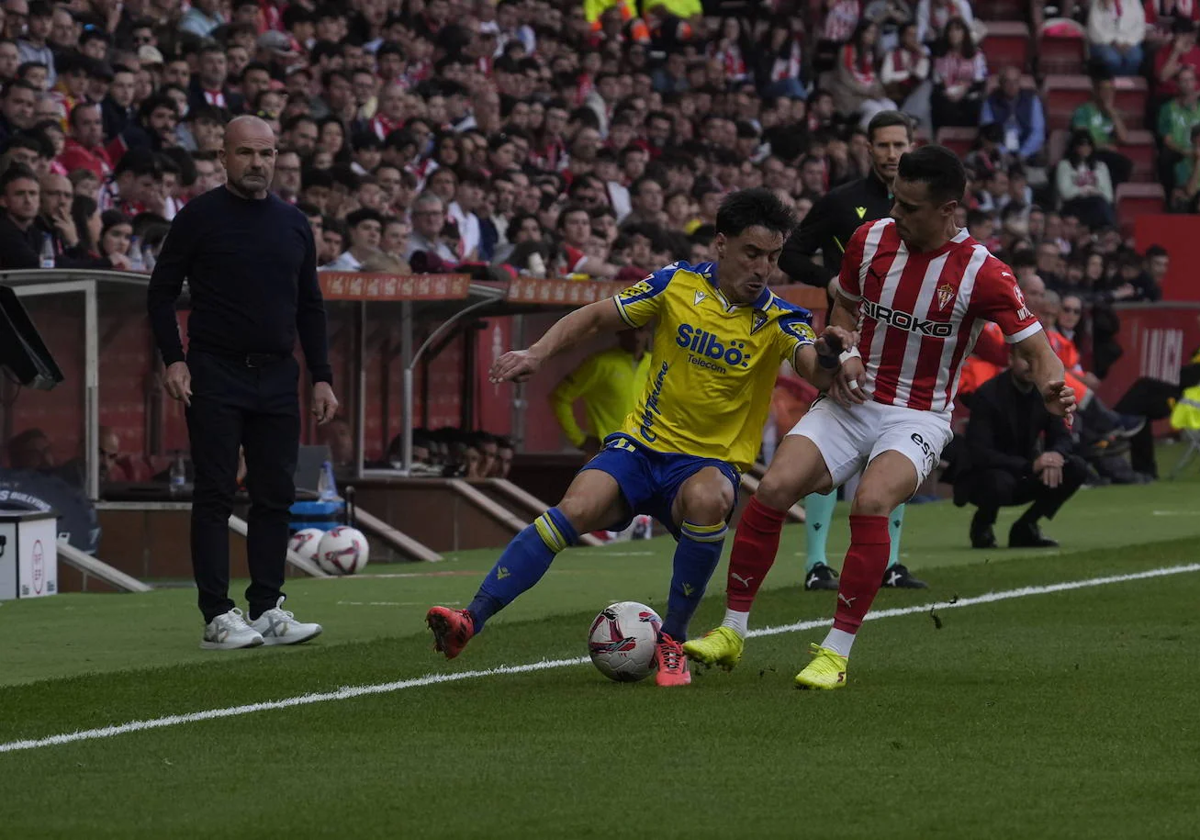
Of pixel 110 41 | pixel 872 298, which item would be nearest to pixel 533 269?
pixel 110 41

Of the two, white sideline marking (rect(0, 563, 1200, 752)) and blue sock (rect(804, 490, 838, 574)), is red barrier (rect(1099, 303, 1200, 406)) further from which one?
blue sock (rect(804, 490, 838, 574))

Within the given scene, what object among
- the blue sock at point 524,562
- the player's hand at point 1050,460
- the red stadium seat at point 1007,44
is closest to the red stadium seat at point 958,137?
the red stadium seat at point 1007,44

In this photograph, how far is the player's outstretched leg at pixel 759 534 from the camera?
838 cm

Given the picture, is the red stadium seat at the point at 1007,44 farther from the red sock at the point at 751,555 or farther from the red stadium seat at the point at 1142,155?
the red sock at the point at 751,555

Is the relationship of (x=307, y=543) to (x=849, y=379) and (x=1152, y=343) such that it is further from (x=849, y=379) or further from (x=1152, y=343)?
(x=1152, y=343)

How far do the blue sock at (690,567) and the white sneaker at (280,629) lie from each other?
1903 millimetres

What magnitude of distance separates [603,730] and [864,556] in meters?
1.45

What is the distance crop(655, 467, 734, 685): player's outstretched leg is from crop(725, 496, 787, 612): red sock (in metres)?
0.10

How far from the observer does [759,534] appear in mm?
8508

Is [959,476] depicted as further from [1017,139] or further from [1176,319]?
[1017,139]

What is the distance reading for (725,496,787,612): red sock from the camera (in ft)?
27.9

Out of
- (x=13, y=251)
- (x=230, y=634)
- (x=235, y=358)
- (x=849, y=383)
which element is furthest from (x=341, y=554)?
(x=849, y=383)

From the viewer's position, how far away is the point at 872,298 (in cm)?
852

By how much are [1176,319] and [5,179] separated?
622 inches
